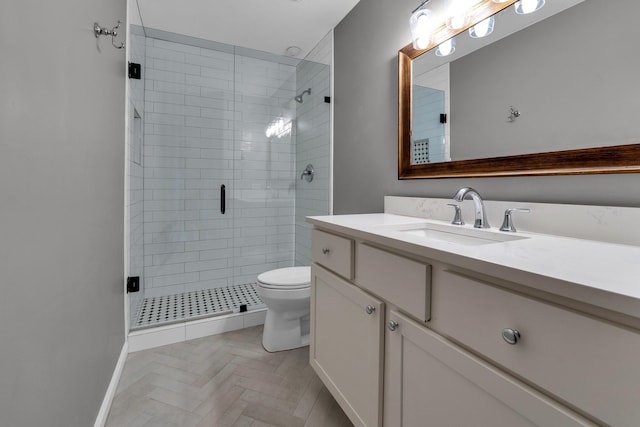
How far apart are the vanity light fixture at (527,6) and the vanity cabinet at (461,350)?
100cm

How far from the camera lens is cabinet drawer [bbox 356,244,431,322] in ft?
2.58

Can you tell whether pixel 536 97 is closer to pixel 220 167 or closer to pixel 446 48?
pixel 446 48

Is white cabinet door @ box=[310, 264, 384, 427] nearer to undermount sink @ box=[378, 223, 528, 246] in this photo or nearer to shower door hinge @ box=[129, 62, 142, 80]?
undermount sink @ box=[378, 223, 528, 246]

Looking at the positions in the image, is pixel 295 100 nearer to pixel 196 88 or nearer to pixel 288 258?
pixel 196 88

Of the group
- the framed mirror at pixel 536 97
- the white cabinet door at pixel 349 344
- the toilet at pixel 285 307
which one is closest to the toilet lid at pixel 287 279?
the toilet at pixel 285 307

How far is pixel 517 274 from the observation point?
54 cm

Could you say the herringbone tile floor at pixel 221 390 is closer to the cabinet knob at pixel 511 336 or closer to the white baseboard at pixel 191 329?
the white baseboard at pixel 191 329

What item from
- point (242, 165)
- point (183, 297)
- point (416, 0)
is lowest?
point (183, 297)

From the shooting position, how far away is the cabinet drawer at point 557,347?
425mm

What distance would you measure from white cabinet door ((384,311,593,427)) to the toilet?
0.96 meters

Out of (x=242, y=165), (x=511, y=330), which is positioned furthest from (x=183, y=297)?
(x=511, y=330)

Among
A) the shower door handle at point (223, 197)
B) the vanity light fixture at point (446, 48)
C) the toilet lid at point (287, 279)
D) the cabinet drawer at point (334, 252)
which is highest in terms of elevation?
the vanity light fixture at point (446, 48)

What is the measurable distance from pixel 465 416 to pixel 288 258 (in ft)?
8.36

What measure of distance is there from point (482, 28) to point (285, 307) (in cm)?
172
